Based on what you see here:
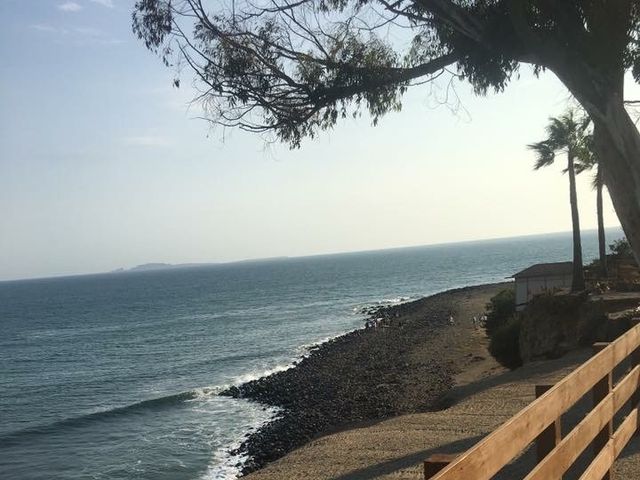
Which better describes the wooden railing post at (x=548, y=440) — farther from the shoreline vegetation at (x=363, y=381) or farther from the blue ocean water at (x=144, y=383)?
the blue ocean water at (x=144, y=383)

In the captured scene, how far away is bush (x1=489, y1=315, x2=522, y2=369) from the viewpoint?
23047 mm

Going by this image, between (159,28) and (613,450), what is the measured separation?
854 centimetres

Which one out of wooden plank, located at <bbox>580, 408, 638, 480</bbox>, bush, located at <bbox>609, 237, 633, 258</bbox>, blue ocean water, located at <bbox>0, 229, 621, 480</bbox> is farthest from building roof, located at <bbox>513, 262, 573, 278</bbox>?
wooden plank, located at <bbox>580, 408, 638, 480</bbox>

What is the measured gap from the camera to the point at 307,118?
1024 centimetres

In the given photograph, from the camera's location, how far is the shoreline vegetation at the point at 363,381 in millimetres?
23469

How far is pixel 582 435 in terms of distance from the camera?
4.25 meters

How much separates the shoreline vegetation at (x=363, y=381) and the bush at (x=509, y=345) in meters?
2.56

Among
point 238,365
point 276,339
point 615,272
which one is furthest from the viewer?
point 276,339

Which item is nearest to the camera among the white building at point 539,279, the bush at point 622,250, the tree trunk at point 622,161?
the tree trunk at point 622,161

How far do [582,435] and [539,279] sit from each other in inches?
1311

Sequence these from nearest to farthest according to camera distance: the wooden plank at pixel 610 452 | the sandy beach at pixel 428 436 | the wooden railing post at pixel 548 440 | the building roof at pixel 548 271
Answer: the wooden railing post at pixel 548 440
the wooden plank at pixel 610 452
the sandy beach at pixel 428 436
the building roof at pixel 548 271

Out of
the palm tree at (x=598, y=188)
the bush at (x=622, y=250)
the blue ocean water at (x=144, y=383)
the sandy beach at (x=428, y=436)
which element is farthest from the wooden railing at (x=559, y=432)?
the bush at (x=622, y=250)

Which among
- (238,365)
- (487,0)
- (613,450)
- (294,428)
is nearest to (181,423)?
(294,428)

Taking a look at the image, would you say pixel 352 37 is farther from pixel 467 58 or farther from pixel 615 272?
pixel 615 272
